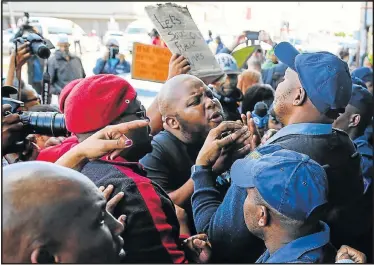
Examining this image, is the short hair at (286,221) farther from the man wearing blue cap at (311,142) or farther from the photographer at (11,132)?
the photographer at (11,132)

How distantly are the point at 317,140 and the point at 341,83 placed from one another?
0.28 m

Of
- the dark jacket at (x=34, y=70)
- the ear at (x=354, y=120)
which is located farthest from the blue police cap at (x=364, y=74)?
the dark jacket at (x=34, y=70)

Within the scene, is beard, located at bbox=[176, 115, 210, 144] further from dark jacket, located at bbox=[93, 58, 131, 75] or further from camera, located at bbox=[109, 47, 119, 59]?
camera, located at bbox=[109, 47, 119, 59]

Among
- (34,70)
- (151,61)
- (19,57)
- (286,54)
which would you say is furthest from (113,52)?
(286,54)

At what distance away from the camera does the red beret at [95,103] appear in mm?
2002

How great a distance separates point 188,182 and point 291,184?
893 mm

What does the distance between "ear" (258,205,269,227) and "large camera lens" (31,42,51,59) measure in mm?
2225

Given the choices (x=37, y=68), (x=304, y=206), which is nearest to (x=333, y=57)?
(x=304, y=206)

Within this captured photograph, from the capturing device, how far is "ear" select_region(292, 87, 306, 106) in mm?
2230

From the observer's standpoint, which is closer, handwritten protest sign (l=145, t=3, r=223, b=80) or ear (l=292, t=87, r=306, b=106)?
ear (l=292, t=87, r=306, b=106)

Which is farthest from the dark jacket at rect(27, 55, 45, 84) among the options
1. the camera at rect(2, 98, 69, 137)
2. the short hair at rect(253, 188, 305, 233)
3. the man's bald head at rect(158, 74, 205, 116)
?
the short hair at rect(253, 188, 305, 233)

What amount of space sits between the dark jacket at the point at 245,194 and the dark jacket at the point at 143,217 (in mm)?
183

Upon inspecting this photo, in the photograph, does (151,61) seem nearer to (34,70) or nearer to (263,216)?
(263,216)

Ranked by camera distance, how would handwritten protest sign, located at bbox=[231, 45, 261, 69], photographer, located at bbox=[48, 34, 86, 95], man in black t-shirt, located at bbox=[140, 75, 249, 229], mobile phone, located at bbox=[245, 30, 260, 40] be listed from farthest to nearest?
1. photographer, located at bbox=[48, 34, 86, 95]
2. handwritten protest sign, located at bbox=[231, 45, 261, 69]
3. mobile phone, located at bbox=[245, 30, 260, 40]
4. man in black t-shirt, located at bbox=[140, 75, 249, 229]
